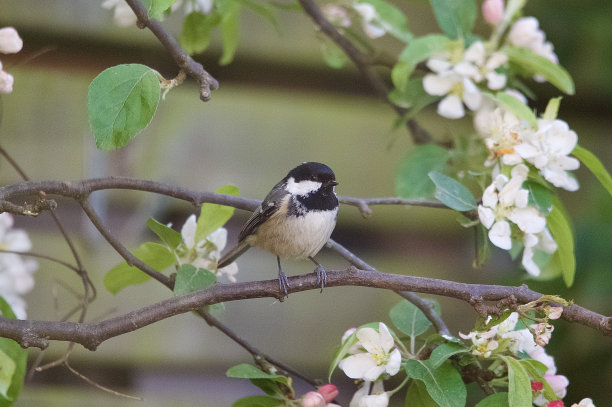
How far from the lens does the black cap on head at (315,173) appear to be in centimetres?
87

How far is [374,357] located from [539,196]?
0.85 ft

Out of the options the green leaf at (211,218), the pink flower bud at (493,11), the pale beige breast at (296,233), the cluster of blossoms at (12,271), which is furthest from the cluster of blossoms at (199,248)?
the pink flower bud at (493,11)

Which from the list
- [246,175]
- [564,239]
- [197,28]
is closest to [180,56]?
[197,28]

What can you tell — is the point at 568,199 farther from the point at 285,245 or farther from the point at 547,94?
the point at 285,245

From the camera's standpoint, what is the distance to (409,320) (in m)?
0.71

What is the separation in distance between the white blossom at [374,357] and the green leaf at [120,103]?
27 centimetres

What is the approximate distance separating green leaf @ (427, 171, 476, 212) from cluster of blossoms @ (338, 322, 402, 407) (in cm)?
15

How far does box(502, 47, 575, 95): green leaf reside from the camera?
84 cm

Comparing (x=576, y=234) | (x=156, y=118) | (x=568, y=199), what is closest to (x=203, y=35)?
(x=156, y=118)

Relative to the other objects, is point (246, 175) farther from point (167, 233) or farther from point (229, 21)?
point (167, 233)

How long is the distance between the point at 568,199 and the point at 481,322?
910 millimetres

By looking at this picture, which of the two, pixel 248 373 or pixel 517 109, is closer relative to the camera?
pixel 248 373

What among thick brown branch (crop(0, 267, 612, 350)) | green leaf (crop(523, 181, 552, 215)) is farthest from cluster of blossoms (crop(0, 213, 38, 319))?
green leaf (crop(523, 181, 552, 215))

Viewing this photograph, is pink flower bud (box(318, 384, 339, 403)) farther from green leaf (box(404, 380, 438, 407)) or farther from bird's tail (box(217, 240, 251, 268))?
bird's tail (box(217, 240, 251, 268))
